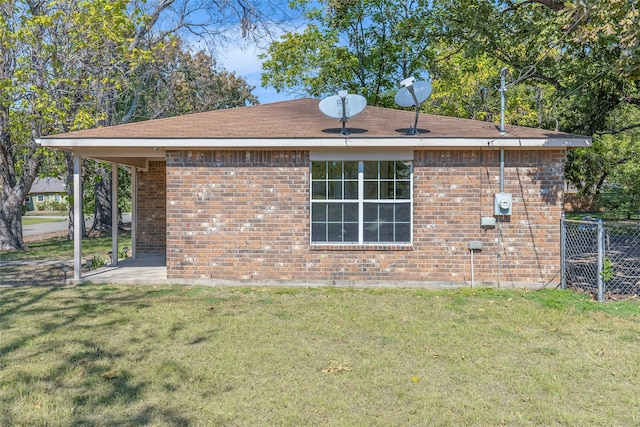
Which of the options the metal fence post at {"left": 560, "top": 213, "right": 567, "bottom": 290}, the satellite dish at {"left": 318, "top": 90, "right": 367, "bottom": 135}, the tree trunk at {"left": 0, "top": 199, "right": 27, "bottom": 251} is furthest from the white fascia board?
the tree trunk at {"left": 0, "top": 199, "right": 27, "bottom": 251}

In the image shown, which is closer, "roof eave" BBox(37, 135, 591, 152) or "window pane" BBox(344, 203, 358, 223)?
"roof eave" BBox(37, 135, 591, 152)

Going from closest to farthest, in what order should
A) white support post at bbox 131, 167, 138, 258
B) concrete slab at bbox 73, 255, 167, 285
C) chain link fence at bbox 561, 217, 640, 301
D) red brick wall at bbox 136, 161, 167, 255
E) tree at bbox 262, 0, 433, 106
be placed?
chain link fence at bbox 561, 217, 640, 301 < concrete slab at bbox 73, 255, 167, 285 < white support post at bbox 131, 167, 138, 258 < red brick wall at bbox 136, 161, 167, 255 < tree at bbox 262, 0, 433, 106

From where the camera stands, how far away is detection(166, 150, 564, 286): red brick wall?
9141mm

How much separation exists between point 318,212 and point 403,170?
1.79 m

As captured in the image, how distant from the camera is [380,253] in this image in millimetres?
9312

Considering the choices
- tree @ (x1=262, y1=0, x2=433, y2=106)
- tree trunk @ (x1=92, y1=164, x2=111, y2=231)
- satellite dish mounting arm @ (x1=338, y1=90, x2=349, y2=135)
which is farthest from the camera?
tree trunk @ (x1=92, y1=164, x2=111, y2=231)

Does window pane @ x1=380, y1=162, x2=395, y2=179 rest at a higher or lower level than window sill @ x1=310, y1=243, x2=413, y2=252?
higher

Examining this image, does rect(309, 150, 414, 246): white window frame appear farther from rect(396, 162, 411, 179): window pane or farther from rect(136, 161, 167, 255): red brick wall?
rect(136, 161, 167, 255): red brick wall

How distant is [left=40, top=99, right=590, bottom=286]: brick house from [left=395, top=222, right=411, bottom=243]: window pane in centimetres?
2

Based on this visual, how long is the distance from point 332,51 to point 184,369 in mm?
21062

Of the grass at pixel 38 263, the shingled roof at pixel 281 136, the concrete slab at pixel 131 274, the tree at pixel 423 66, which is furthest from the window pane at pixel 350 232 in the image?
the tree at pixel 423 66

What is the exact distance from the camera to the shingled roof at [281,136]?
884 centimetres

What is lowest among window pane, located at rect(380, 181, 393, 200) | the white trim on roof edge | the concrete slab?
the concrete slab

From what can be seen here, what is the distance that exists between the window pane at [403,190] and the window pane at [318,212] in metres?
1.40
